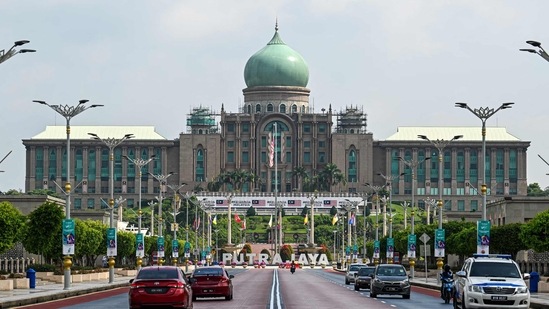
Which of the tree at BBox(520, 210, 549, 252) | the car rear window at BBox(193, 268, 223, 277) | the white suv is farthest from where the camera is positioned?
the tree at BBox(520, 210, 549, 252)

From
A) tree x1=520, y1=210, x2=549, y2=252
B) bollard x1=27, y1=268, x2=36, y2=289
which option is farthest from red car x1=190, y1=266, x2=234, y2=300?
tree x1=520, y1=210, x2=549, y2=252

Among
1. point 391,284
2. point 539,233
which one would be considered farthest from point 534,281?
point 539,233

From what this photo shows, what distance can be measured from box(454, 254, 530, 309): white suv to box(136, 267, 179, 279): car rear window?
34.2 feet

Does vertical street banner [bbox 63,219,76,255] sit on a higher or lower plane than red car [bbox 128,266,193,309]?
higher

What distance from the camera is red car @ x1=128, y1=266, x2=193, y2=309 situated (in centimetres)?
4922

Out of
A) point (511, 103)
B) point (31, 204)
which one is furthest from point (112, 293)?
point (31, 204)

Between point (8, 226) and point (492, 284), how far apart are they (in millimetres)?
48005

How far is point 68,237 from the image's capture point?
7725 centimetres

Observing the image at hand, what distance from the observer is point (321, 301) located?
6294 centimetres

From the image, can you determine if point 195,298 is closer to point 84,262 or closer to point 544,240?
point 544,240

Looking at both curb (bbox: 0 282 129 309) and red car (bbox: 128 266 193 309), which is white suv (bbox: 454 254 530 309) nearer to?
red car (bbox: 128 266 193 309)

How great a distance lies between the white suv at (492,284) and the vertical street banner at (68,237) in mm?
29824

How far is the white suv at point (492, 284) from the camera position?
4988 centimetres

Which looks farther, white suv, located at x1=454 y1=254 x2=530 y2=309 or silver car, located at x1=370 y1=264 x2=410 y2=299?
silver car, located at x1=370 y1=264 x2=410 y2=299
